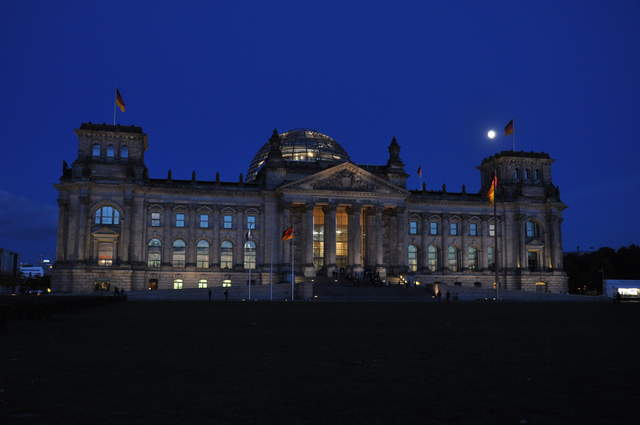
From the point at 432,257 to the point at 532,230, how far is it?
1618 centimetres

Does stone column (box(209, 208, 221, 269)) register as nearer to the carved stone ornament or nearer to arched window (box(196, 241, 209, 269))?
arched window (box(196, 241, 209, 269))

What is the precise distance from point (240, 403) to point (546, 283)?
Result: 87.7m

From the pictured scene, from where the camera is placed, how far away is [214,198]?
81500 millimetres

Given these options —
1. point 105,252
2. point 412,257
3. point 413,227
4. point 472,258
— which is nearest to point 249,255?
point 105,252

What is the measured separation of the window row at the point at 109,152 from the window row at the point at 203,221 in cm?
860

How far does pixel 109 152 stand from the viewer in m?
78.6

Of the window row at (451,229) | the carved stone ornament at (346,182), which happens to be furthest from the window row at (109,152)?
the window row at (451,229)

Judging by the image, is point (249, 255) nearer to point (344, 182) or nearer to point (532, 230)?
point (344, 182)

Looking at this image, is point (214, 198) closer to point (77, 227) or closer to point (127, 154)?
point (127, 154)

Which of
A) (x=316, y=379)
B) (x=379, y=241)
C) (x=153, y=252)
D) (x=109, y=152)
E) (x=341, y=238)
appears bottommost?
(x=316, y=379)

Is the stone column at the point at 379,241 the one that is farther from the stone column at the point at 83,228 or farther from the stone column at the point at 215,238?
the stone column at the point at 83,228

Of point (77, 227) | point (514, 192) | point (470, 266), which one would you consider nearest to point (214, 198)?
point (77, 227)

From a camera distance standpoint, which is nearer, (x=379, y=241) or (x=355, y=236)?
(x=355, y=236)

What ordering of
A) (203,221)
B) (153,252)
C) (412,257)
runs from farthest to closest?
(412,257)
(203,221)
(153,252)
